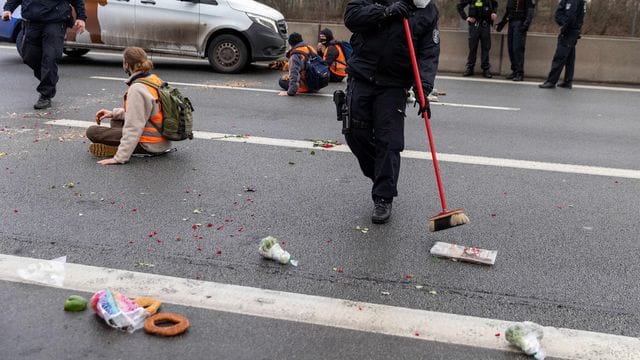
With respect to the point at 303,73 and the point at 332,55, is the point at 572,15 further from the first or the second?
the point at 303,73

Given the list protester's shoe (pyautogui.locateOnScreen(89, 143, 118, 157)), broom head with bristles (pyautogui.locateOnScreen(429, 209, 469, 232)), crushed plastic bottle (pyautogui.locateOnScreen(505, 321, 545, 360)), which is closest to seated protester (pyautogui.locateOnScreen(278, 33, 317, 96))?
protester's shoe (pyautogui.locateOnScreen(89, 143, 118, 157))

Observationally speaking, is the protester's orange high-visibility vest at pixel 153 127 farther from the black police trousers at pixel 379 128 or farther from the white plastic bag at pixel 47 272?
the white plastic bag at pixel 47 272

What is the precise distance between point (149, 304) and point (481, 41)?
37.9ft

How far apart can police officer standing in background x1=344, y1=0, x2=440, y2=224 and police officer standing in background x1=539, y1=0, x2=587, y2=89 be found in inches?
334

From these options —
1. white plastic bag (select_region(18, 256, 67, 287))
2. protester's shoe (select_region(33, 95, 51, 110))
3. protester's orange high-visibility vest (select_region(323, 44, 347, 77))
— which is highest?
protester's orange high-visibility vest (select_region(323, 44, 347, 77))

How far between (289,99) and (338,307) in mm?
6923

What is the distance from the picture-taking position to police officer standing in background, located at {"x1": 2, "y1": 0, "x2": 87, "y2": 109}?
28.2 ft

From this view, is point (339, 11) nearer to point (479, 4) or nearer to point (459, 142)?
point (479, 4)

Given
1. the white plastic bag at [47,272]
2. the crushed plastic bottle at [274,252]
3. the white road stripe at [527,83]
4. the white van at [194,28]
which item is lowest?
the white plastic bag at [47,272]

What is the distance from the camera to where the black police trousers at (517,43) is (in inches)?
536

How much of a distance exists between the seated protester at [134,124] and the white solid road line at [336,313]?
99.0 inches

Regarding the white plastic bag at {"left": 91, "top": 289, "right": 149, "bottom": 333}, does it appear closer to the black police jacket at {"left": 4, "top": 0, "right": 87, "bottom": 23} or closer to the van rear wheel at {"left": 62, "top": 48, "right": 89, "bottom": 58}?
the black police jacket at {"left": 4, "top": 0, "right": 87, "bottom": 23}

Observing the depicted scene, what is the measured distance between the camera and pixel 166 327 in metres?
3.51

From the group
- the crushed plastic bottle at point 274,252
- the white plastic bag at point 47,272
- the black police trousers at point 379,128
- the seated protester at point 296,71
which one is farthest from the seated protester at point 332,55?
the white plastic bag at point 47,272
